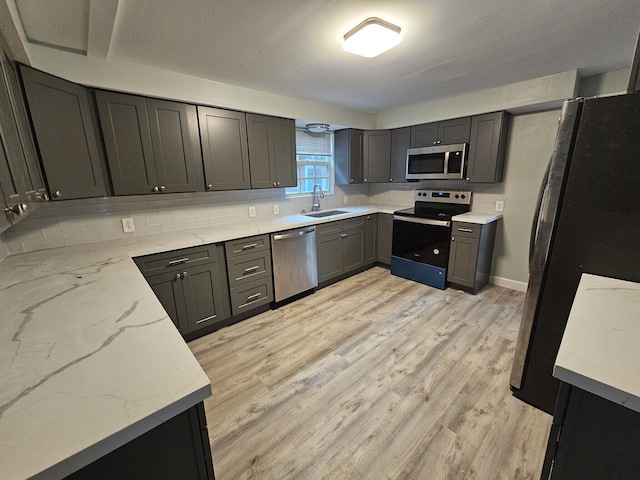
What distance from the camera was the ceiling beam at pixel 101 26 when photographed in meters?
1.38

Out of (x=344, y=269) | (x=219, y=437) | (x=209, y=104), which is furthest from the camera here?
(x=344, y=269)

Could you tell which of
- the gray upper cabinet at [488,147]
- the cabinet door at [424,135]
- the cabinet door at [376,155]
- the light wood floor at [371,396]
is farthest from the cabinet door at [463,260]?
the cabinet door at [376,155]

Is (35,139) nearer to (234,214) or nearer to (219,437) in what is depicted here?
(234,214)

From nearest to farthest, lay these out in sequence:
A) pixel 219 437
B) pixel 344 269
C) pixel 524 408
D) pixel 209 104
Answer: pixel 219 437
pixel 524 408
pixel 209 104
pixel 344 269

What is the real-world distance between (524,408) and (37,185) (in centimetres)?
332

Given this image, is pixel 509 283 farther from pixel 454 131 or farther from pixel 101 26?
pixel 101 26

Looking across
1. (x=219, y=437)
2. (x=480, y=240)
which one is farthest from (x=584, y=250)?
(x=219, y=437)

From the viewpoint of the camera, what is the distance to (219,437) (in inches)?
60.5

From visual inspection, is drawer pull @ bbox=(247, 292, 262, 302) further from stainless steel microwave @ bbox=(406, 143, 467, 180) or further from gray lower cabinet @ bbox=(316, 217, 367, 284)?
stainless steel microwave @ bbox=(406, 143, 467, 180)

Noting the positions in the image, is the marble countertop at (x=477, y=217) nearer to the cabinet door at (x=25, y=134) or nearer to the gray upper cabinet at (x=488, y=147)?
the gray upper cabinet at (x=488, y=147)

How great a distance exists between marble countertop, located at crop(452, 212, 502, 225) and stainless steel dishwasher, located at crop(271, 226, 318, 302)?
1.71m

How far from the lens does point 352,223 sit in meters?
3.66

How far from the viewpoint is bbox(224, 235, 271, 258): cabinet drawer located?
2.51 meters

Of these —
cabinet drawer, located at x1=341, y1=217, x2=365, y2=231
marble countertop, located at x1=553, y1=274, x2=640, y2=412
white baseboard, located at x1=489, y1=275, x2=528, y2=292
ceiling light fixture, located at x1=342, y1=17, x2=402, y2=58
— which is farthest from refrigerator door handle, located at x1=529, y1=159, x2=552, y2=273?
cabinet drawer, located at x1=341, y1=217, x2=365, y2=231
